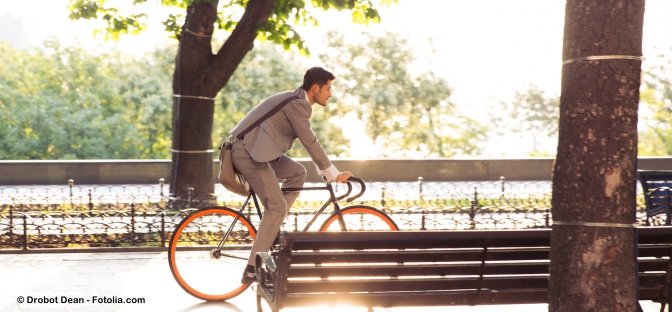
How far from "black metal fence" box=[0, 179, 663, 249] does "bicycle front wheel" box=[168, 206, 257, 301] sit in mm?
1118

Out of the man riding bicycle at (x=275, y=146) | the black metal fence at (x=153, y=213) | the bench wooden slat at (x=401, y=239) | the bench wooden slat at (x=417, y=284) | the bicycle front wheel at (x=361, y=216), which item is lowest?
the black metal fence at (x=153, y=213)

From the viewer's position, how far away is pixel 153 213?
1202cm

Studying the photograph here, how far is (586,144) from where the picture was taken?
14.5ft

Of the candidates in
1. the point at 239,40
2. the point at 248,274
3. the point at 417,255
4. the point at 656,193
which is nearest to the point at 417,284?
the point at 417,255

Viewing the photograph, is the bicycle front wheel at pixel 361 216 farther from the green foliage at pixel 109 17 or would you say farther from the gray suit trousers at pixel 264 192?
the green foliage at pixel 109 17

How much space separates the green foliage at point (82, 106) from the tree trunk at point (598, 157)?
94.2ft

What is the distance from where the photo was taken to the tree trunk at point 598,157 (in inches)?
173

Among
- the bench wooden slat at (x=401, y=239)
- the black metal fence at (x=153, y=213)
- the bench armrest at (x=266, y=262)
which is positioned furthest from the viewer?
the black metal fence at (x=153, y=213)

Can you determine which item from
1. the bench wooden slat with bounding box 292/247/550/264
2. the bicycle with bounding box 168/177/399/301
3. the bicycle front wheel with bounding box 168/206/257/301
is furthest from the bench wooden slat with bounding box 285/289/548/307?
the bicycle front wheel with bounding box 168/206/257/301

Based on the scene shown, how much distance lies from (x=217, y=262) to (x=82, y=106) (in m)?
28.5

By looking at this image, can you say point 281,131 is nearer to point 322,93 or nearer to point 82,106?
point 322,93

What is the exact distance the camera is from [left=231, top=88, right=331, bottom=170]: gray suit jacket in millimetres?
6105

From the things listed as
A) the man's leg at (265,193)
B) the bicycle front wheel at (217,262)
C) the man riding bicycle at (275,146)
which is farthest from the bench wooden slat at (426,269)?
A: the bicycle front wheel at (217,262)

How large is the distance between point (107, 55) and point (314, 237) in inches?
1268
